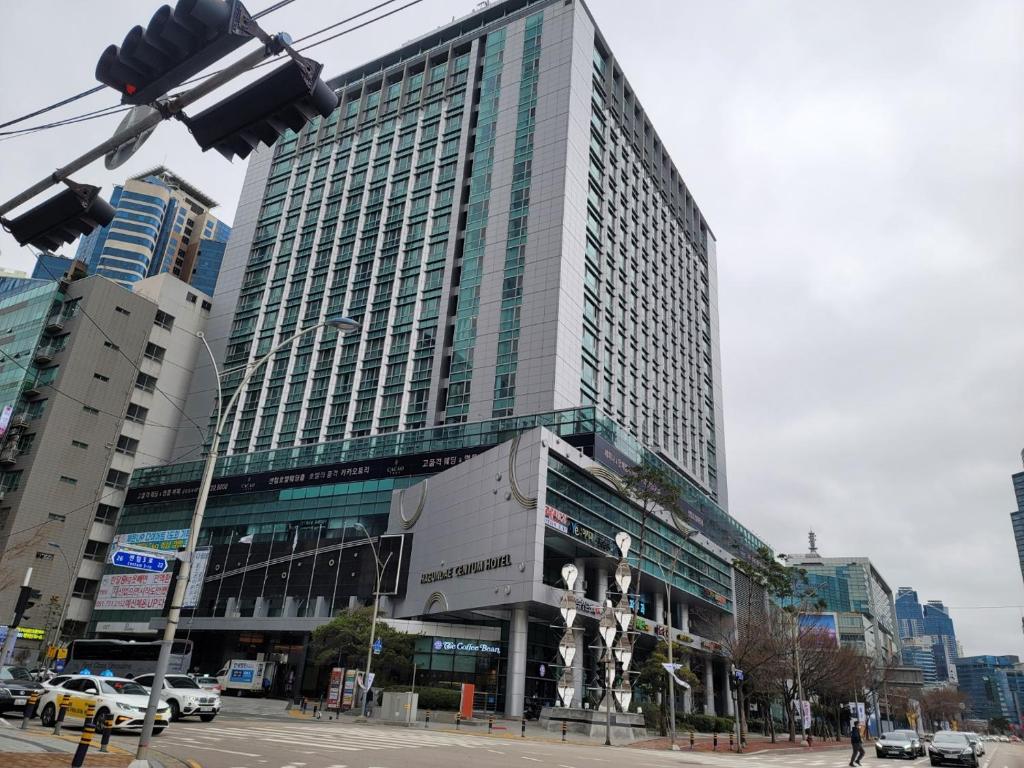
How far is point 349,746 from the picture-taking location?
2139cm

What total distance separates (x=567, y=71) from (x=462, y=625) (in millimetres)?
65467

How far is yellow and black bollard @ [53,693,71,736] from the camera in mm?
20931

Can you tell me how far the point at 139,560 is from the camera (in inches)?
647

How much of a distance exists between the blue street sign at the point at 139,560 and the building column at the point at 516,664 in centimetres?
3843

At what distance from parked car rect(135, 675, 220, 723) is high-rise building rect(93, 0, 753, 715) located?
23878 mm

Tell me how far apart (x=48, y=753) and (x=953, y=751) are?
33.5 metres

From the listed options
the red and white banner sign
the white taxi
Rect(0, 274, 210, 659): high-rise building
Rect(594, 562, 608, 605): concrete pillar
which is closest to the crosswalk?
the white taxi

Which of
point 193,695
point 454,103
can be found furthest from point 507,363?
point 193,695

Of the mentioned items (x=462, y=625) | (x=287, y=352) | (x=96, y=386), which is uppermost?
(x=287, y=352)

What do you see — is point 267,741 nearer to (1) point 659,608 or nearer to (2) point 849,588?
(1) point 659,608

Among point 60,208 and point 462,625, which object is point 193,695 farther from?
point 462,625

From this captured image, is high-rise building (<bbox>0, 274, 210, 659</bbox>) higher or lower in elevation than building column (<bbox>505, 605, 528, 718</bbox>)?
higher

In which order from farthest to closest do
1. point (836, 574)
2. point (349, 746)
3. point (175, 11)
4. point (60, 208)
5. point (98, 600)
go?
point (836, 574) < point (98, 600) < point (349, 746) < point (60, 208) < point (175, 11)

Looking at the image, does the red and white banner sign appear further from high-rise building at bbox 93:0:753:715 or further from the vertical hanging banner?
the vertical hanging banner
